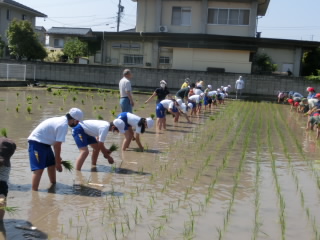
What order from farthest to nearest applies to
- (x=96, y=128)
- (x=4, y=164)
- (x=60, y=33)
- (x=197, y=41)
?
(x=60, y=33) → (x=197, y=41) → (x=96, y=128) → (x=4, y=164)

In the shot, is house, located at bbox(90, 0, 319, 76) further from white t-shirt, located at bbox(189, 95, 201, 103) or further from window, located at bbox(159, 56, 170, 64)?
white t-shirt, located at bbox(189, 95, 201, 103)

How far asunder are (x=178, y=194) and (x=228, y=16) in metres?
26.5

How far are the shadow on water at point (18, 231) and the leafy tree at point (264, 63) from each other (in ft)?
89.2

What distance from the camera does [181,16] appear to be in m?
31.5

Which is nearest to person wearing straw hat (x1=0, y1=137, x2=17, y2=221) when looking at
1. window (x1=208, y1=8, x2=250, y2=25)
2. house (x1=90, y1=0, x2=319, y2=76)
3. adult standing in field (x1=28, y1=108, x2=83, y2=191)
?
adult standing in field (x1=28, y1=108, x2=83, y2=191)

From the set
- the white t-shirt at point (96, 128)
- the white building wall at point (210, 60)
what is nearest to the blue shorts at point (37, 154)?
the white t-shirt at point (96, 128)

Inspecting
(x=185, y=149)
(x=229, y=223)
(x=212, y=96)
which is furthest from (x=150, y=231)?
(x=212, y=96)

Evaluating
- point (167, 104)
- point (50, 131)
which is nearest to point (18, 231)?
point (50, 131)

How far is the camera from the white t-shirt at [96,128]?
6.88m

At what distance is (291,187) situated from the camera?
6.95m

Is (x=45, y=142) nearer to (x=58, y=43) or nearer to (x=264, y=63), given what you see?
(x=264, y=63)

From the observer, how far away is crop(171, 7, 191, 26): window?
103 ft

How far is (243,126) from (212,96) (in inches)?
222

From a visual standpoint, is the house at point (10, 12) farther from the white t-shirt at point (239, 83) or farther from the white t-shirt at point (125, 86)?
the white t-shirt at point (125, 86)
